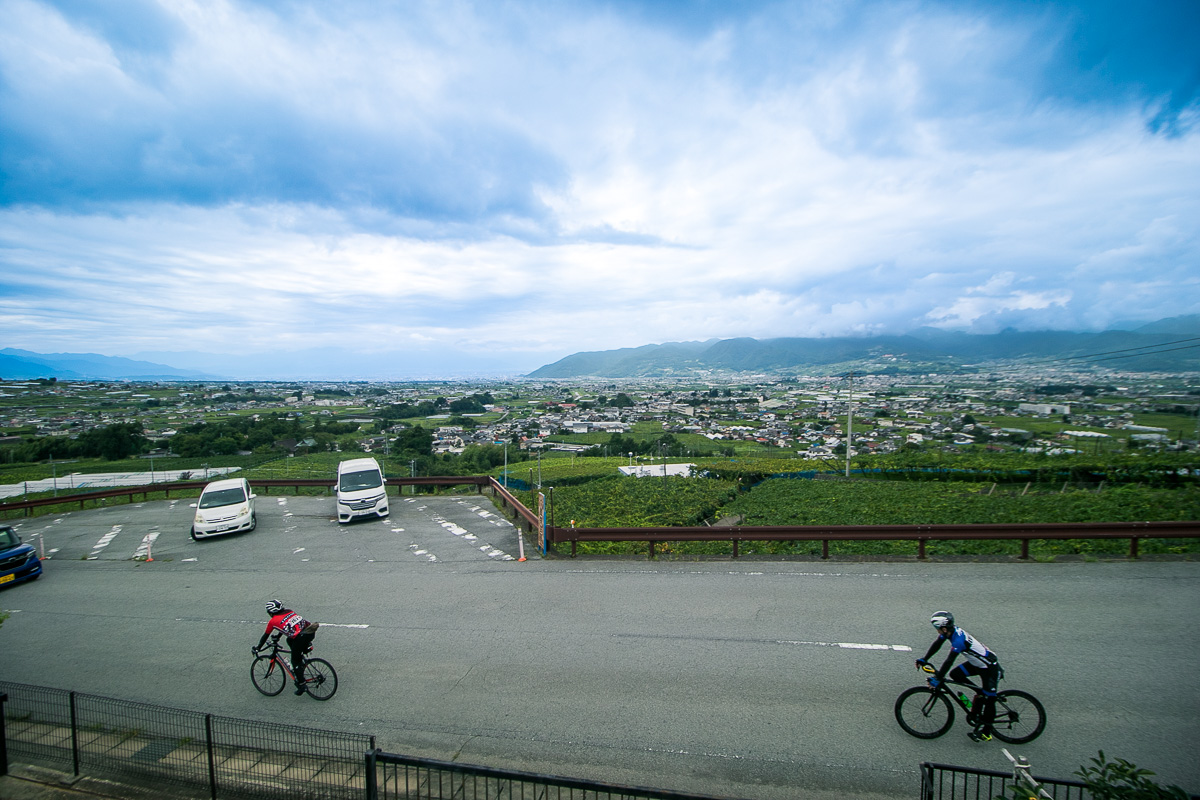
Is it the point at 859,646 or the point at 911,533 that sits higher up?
the point at 911,533

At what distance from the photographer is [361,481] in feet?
58.6

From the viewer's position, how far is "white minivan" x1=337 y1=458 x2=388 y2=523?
17000mm

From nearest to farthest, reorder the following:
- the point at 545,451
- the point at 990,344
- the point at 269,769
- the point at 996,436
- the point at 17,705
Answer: the point at 269,769 → the point at 17,705 → the point at 996,436 → the point at 545,451 → the point at 990,344

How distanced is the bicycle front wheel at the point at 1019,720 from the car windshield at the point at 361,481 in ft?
57.6

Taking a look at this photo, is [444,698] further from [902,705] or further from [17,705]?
[17,705]

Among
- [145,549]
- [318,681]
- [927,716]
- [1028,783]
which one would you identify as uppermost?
[1028,783]

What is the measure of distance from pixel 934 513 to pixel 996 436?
91.1 feet

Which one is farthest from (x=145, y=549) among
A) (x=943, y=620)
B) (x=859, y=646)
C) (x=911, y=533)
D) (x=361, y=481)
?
(x=911, y=533)

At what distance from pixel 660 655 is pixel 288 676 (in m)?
5.09

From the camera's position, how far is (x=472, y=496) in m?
21.5

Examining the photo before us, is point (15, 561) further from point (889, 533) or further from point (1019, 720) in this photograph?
point (889, 533)

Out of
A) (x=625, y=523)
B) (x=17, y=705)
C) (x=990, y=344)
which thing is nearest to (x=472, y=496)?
(x=625, y=523)

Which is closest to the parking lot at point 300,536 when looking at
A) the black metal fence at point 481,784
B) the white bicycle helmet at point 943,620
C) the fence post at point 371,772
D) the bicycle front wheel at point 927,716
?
the black metal fence at point 481,784

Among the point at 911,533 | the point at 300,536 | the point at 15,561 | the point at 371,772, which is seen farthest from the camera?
the point at 300,536
